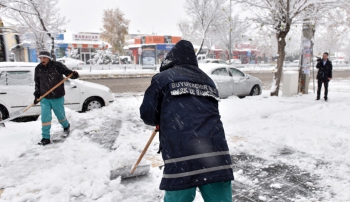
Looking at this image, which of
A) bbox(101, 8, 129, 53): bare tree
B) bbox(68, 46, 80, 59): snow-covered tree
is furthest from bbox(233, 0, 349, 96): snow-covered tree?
bbox(68, 46, 80, 59): snow-covered tree

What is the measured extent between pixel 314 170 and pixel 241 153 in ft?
3.95

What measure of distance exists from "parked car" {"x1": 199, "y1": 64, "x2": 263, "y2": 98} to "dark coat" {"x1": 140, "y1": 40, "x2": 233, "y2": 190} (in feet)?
27.1

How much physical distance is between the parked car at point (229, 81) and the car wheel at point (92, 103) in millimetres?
3957

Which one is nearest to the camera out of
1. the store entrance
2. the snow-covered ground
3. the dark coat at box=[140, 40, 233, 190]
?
the dark coat at box=[140, 40, 233, 190]

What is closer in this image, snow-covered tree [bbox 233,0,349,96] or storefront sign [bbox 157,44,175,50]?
snow-covered tree [bbox 233,0,349,96]

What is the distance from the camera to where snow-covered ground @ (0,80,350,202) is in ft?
11.7

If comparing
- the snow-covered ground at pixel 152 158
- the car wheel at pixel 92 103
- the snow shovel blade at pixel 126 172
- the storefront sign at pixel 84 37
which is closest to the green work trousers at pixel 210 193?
the snow-covered ground at pixel 152 158

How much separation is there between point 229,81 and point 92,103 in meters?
5.21

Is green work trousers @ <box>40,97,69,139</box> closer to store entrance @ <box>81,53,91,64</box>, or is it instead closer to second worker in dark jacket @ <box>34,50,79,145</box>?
second worker in dark jacket @ <box>34,50,79,145</box>

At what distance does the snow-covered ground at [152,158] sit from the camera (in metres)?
3.57

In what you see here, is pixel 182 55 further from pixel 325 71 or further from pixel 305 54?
pixel 305 54

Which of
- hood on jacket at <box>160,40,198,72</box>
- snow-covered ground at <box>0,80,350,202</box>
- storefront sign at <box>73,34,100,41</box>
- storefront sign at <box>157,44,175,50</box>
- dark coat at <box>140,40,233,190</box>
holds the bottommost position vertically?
snow-covered ground at <box>0,80,350,202</box>

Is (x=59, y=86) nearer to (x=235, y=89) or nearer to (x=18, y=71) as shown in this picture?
(x=18, y=71)

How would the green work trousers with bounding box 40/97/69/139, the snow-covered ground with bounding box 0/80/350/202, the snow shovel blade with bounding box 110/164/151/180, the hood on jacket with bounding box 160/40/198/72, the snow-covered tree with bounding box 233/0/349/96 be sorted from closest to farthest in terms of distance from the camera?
1. the hood on jacket with bounding box 160/40/198/72
2. the snow-covered ground with bounding box 0/80/350/202
3. the snow shovel blade with bounding box 110/164/151/180
4. the green work trousers with bounding box 40/97/69/139
5. the snow-covered tree with bounding box 233/0/349/96
